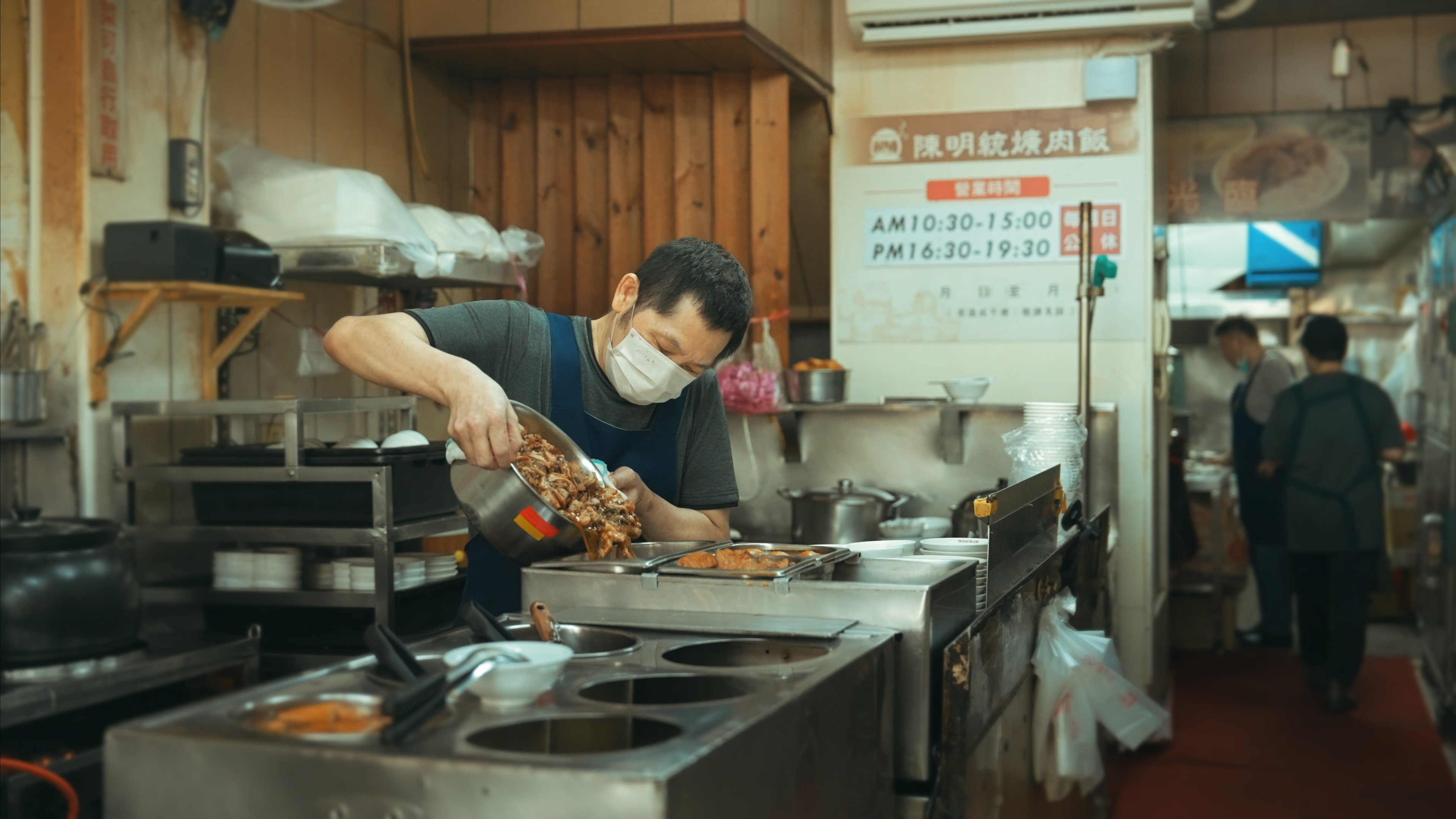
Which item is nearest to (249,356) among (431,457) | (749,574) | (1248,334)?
(431,457)

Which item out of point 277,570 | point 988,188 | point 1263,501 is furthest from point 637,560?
point 1263,501

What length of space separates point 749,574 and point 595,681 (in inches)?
17.0

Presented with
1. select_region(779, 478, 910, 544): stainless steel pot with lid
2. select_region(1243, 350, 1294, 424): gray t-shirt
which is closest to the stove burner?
select_region(779, 478, 910, 544): stainless steel pot with lid

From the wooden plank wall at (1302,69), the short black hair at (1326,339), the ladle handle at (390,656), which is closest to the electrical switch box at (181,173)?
the ladle handle at (390,656)

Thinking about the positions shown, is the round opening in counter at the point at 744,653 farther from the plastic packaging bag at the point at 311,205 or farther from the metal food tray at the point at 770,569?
the plastic packaging bag at the point at 311,205

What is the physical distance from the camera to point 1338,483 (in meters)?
5.16

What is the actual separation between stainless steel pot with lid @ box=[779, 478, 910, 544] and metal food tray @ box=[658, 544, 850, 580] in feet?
5.30

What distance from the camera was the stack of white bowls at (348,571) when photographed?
119 inches

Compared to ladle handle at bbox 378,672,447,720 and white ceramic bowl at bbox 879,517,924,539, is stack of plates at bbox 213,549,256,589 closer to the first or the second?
white ceramic bowl at bbox 879,517,924,539

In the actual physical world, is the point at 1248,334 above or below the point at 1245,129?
below

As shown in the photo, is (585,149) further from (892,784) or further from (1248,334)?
(1248,334)

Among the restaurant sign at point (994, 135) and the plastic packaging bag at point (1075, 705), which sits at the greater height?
the restaurant sign at point (994, 135)

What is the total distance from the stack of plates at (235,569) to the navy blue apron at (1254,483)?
190 inches

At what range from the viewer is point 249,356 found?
11.4 feet
